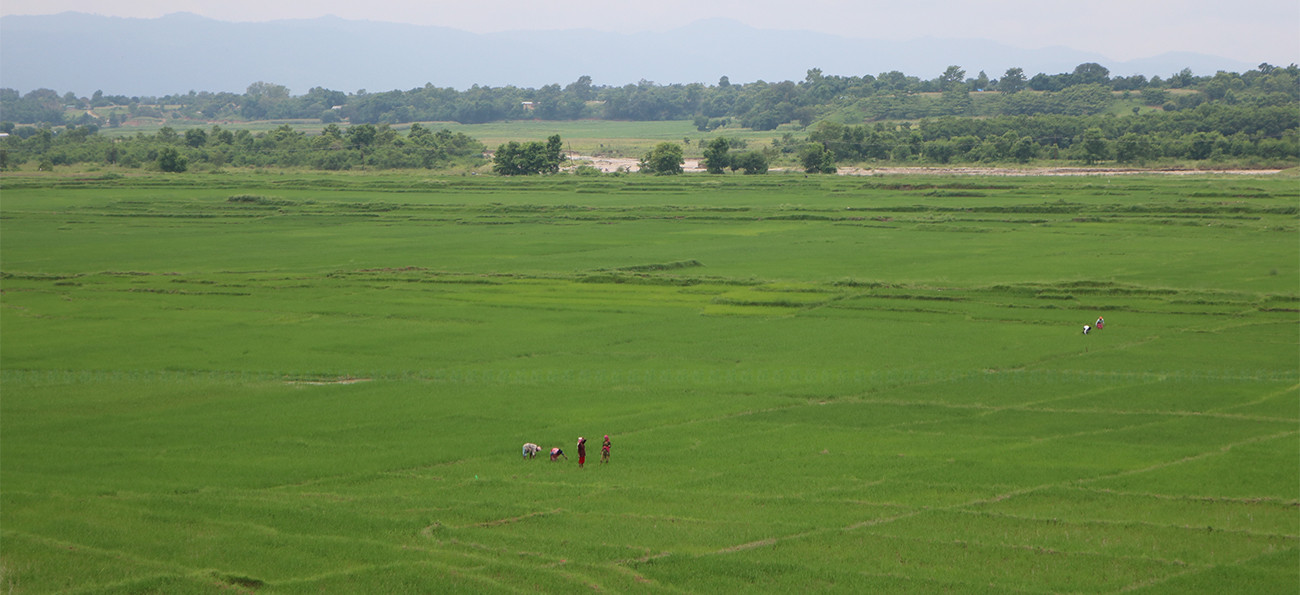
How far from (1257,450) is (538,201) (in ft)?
194

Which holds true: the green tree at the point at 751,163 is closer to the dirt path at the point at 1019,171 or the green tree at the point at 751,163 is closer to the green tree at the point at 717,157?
the green tree at the point at 717,157

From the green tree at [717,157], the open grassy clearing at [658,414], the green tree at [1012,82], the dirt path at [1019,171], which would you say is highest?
the green tree at [1012,82]

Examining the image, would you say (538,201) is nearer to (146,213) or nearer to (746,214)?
(746,214)

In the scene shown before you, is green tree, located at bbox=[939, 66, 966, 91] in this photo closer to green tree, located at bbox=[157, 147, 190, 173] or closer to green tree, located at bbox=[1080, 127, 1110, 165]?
green tree, located at bbox=[1080, 127, 1110, 165]

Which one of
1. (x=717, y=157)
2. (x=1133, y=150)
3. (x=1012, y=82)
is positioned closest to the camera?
(x=1133, y=150)

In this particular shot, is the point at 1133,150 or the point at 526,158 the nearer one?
the point at 1133,150

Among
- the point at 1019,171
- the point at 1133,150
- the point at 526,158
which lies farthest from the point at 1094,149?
the point at 526,158

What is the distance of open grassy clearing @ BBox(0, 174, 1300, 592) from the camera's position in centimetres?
1722

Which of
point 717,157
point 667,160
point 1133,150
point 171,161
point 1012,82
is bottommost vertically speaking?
point 171,161

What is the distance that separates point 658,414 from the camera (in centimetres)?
2572

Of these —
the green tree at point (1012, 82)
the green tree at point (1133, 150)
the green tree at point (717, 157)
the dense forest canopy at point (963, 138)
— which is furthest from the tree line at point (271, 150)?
the green tree at point (1012, 82)

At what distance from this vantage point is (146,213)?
69.8 metres

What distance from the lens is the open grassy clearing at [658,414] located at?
56.5 feet

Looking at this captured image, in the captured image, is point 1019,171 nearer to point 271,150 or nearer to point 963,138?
point 963,138
